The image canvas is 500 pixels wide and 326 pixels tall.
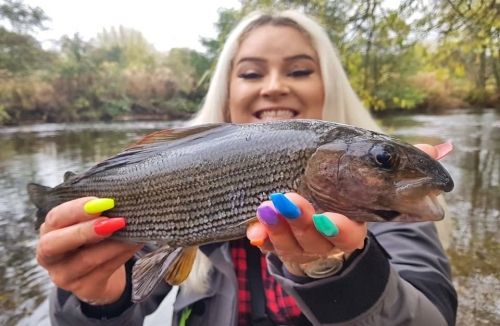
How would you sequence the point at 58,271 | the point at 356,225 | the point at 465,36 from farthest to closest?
1. the point at 465,36
2. the point at 58,271
3. the point at 356,225

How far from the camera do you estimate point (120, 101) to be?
3334cm

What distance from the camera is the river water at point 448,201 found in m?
4.76

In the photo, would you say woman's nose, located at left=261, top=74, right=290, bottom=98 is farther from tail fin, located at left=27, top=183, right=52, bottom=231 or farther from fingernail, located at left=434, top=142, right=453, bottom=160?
tail fin, located at left=27, top=183, right=52, bottom=231

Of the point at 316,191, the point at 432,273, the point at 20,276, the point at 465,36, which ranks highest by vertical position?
the point at 465,36

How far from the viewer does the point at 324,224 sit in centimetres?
132

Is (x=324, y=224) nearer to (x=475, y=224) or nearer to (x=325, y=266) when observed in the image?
(x=325, y=266)

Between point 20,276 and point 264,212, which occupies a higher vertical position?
point 264,212

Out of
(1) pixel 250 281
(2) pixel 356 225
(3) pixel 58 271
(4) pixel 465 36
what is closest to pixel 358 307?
(2) pixel 356 225

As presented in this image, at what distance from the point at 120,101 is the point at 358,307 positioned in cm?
3388

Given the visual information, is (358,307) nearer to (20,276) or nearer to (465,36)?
(20,276)

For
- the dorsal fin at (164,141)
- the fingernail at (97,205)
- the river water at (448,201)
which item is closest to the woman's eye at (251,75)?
the dorsal fin at (164,141)

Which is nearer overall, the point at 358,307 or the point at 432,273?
the point at 358,307

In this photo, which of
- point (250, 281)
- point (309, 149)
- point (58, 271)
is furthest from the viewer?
point (250, 281)

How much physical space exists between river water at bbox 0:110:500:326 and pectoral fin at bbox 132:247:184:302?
3494 mm
